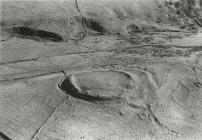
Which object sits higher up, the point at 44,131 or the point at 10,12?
the point at 10,12

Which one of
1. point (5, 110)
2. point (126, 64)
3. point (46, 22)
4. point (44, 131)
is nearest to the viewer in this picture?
point (44, 131)

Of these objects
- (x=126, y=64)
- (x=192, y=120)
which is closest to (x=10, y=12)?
(x=126, y=64)

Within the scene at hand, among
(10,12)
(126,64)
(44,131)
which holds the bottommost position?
(44,131)

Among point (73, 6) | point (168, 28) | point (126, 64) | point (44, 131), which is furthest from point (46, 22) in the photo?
point (44, 131)

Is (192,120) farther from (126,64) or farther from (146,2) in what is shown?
(146,2)

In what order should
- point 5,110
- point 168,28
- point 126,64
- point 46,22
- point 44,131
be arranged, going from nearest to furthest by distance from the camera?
1. point 44,131
2. point 5,110
3. point 126,64
4. point 46,22
5. point 168,28

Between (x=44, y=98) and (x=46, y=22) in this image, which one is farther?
(x=46, y=22)
